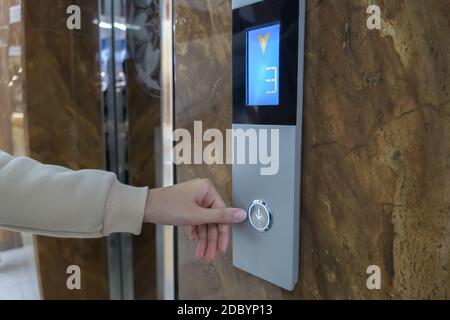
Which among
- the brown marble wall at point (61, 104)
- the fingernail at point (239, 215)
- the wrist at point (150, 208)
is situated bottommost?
the fingernail at point (239, 215)

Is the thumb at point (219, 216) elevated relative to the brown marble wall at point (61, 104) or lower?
lower

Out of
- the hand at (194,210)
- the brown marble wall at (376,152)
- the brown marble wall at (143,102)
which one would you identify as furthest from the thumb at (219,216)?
the brown marble wall at (143,102)

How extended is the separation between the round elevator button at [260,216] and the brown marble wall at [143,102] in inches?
19.6

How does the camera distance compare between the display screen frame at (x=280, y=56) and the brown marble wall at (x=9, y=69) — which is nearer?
the display screen frame at (x=280, y=56)

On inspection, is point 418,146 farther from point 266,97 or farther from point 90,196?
point 90,196

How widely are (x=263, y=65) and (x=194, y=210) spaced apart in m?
0.24

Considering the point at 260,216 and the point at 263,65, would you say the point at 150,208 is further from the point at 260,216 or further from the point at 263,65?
the point at 263,65

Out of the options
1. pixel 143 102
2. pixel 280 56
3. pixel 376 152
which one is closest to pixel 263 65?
pixel 280 56

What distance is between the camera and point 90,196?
567mm

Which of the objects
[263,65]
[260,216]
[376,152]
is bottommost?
[260,216]

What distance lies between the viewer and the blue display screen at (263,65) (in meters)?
0.57

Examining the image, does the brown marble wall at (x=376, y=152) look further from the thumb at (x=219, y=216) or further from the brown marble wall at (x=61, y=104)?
the brown marble wall at (x=61, y=104)

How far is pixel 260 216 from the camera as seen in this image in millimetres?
630

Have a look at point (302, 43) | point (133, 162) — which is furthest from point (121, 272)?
point (302, 43)
